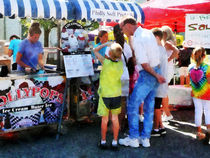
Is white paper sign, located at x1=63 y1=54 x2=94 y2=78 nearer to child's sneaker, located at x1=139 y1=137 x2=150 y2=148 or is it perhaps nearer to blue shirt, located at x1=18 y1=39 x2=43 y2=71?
blue shirt, located at x1=18 y1=39 x2=43 y2=71

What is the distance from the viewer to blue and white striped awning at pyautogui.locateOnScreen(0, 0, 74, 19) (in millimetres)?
4680

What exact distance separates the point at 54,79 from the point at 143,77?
1548mm

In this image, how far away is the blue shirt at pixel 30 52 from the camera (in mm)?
5051

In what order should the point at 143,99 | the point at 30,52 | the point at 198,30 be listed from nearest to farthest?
the point at 143,99 < the point at 30,52 < the point at 198,30

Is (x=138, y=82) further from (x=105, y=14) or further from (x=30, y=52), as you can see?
(x=30, y=52)

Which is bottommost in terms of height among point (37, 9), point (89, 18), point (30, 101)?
point (30, 101)

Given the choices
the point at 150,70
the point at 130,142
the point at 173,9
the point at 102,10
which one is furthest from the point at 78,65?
the point at 173,9

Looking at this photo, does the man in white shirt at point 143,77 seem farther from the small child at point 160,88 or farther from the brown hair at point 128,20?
the small child at point 160,88

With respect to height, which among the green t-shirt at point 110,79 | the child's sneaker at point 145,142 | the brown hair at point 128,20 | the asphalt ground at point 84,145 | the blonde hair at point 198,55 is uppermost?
the brown hair at point 128,20

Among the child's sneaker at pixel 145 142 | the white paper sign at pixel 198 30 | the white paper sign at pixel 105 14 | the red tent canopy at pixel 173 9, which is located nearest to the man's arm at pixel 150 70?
the child's sneaker at pixel 145 142

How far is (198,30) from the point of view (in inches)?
262

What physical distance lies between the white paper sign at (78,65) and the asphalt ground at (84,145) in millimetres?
1054

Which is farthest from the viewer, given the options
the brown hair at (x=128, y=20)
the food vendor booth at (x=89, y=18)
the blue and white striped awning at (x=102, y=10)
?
the blue and white striped awning at (x=102, y=10)

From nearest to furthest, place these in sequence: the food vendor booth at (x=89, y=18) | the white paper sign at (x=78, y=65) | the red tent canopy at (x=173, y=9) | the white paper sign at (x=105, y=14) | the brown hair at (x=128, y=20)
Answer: the brown hair at (x=128, y=20)
the white paper sign at (x=78, y=65)
the food vendor booth at (x=89, y=18)
the white paper sign at (x=105, y=14)
the red tent canopy at (x=173, y=9)
